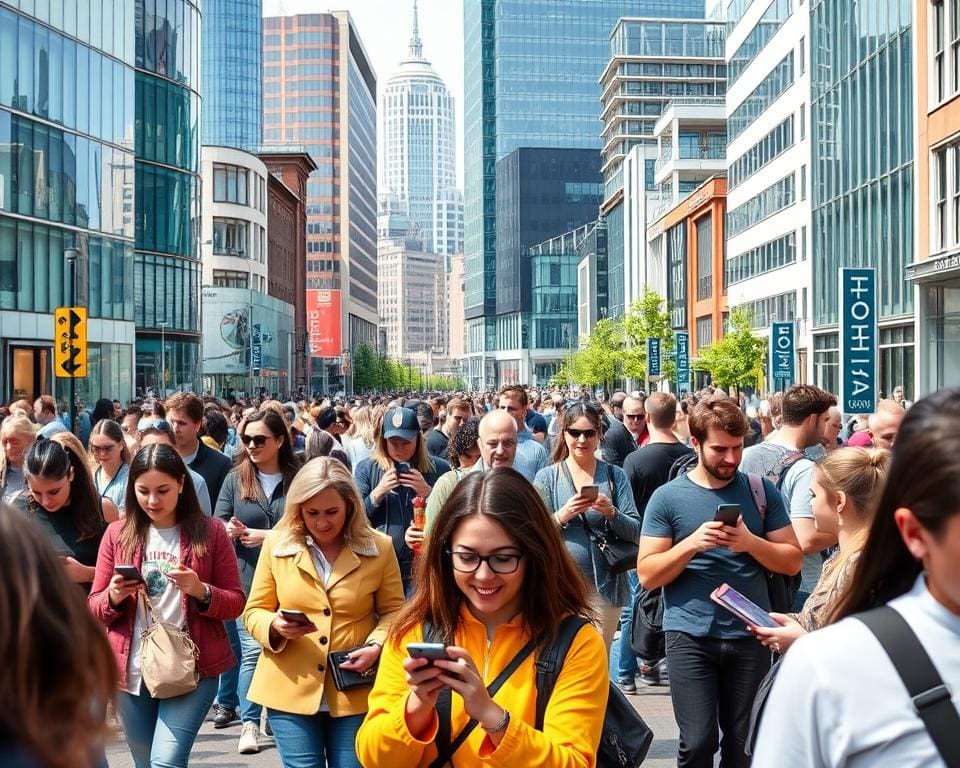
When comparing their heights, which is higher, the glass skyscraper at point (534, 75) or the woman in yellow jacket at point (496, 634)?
the glass skyscraper at point (534, 75)

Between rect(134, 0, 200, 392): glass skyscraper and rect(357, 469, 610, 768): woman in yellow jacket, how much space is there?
5831 cm

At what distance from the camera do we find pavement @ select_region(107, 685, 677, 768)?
25.7ft

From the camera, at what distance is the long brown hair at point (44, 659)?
6.23 ft

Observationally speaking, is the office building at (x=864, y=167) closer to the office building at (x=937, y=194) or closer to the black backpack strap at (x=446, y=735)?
the office building at (x=937, y=194)

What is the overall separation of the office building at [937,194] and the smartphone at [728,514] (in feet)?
83.4

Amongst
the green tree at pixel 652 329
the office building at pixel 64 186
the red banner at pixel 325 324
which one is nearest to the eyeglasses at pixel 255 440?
the office building at pixel 64 186

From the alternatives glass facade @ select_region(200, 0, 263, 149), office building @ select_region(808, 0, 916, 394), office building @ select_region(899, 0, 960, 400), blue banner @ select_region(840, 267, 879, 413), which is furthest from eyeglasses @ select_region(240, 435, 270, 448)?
glass facade @ select_region(200, 0, 263, 149)

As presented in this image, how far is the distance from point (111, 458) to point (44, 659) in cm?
727

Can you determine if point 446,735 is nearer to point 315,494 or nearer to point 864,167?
point 315,494

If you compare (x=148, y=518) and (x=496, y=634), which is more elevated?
(x=148, y=518)

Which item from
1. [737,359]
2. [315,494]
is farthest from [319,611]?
[737,359]

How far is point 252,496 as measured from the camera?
8336 mm

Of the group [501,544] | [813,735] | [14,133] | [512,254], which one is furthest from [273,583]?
[512,254]

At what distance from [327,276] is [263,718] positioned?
551 ft
